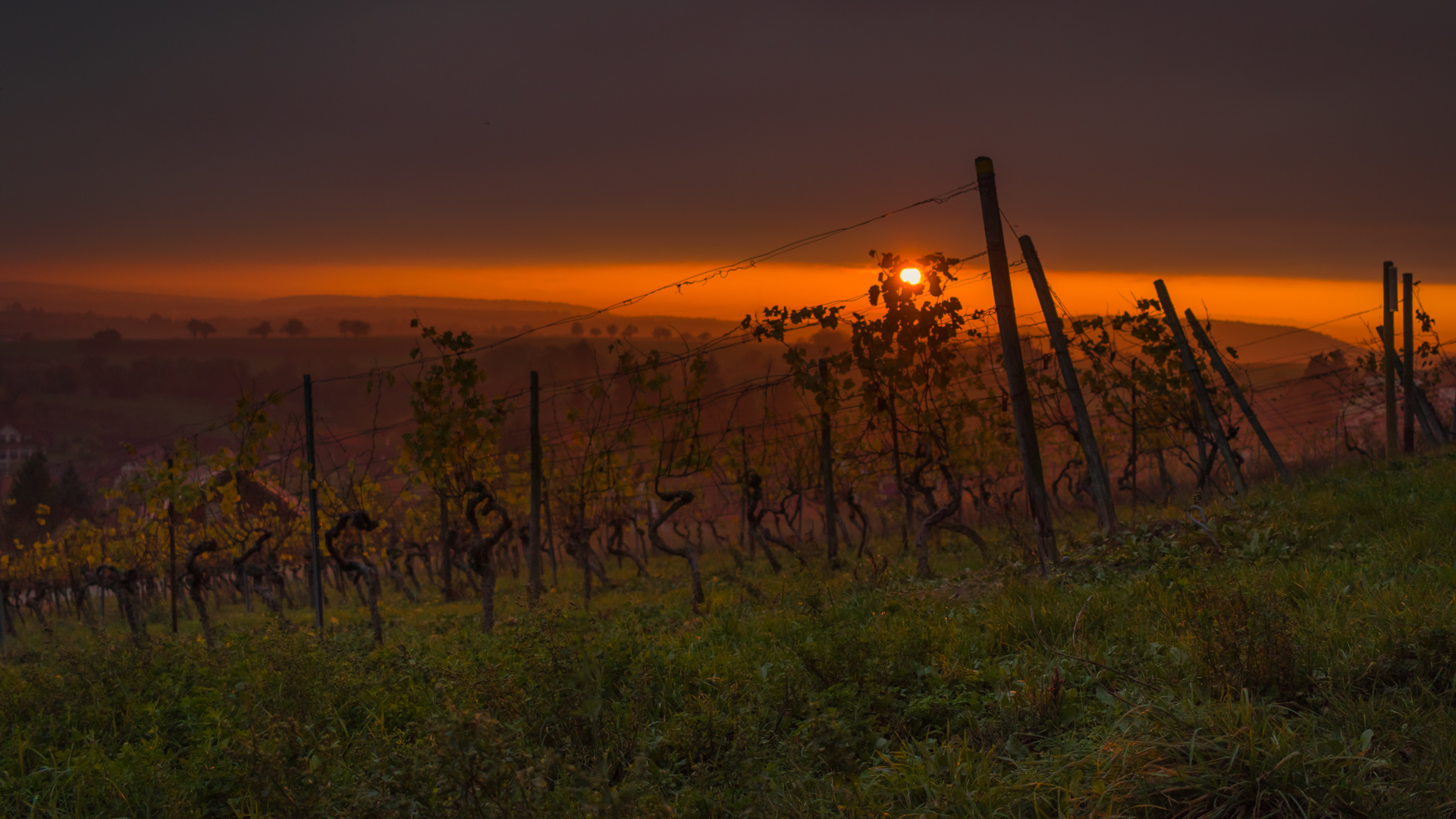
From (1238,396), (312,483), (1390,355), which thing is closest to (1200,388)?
(1238,396)

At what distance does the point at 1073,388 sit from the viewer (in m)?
8.79

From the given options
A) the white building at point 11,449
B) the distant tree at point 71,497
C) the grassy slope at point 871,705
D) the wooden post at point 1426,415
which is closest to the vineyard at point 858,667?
the grassy slope at point 871,705

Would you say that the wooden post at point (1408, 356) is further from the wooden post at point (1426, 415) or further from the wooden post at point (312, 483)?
the wooden post at point (312, 483)

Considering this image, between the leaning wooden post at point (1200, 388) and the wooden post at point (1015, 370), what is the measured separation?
598cm

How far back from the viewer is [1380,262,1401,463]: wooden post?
1284cm

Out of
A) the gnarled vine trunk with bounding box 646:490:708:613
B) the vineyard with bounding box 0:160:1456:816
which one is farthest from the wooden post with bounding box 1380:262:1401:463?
the gnarled vine trunk with bounding box 646:490:708:613

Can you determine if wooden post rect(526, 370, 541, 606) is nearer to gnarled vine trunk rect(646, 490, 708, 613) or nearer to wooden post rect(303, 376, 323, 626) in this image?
gnarled vine trunk rect(646, 490, 708, 613)

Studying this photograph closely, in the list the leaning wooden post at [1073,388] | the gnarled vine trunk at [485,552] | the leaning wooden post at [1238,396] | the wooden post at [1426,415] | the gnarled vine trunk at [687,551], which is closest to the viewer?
the leaning wooden post at [1073,388]

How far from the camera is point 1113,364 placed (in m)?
16.2

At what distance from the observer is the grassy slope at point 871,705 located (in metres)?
3.09

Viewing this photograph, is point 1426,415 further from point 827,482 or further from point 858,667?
point 858,667

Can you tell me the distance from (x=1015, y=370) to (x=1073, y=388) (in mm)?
1898

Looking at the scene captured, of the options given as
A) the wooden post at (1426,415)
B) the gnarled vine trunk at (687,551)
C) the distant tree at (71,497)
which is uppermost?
the wooden post at (1426,415)

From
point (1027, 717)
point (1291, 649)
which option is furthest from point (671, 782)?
point (1291, 649)
